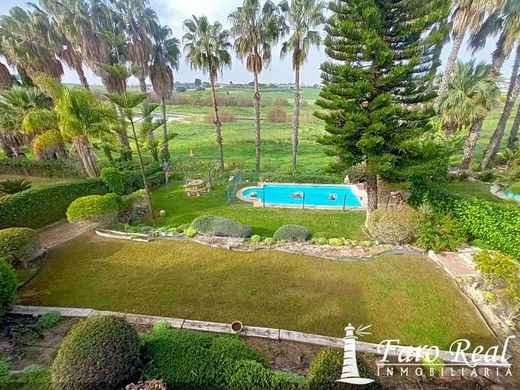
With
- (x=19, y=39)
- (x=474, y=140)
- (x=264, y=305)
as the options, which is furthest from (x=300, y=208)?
(x=19, y=39)

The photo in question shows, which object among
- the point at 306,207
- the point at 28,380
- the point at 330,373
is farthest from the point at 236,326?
the point at 306,207

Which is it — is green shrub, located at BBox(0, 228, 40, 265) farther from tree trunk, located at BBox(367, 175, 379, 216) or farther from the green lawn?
tree trunk, located at BBox(367, 175, 379, 216)

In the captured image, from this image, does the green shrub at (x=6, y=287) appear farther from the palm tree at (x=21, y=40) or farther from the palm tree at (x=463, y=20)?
the palm tree at (x=463, y=20)

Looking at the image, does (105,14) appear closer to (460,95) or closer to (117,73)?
(117,73)

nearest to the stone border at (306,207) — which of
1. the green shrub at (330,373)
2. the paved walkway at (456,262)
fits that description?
the paved walkway at (456,262)

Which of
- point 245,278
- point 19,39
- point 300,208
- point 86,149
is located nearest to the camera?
point 245,278

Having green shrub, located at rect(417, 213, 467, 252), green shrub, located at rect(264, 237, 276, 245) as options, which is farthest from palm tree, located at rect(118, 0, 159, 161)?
green shrub, located at rect(417, 213, 467, 252)

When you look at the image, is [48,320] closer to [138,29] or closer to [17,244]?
[17,244]
